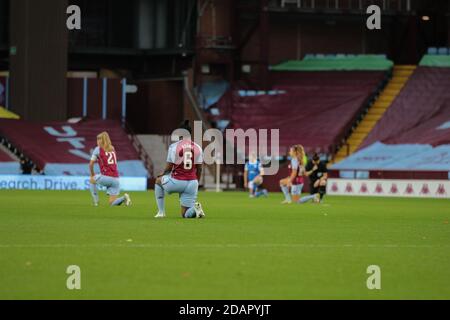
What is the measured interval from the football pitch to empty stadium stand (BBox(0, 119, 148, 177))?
30.2 metres

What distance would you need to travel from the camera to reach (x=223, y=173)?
6253cm

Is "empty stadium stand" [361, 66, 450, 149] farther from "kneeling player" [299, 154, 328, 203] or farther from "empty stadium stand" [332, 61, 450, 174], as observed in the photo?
"kneeling player" [299, 154, 328, 203]

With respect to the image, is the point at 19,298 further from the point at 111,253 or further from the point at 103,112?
the point at 103,112

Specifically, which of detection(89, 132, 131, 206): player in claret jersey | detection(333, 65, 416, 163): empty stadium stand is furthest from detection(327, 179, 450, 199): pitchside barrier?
detection(89, 132, 131, 206): player in claret jersey

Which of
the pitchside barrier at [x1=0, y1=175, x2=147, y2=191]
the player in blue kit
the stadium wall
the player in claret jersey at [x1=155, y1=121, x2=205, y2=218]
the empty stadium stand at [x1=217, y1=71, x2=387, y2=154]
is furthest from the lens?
the stadium wall

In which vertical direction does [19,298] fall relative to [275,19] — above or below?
below

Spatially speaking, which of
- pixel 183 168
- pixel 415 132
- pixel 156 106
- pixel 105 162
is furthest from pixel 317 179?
pixel 156 106

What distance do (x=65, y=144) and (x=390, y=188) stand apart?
17.8 metres

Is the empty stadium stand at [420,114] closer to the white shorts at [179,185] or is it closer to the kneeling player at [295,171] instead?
the kneeling player at [295,171]

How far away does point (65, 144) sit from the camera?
200 feet

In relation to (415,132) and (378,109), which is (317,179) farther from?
(378,109)

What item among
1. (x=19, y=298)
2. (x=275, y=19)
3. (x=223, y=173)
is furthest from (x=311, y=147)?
(x=19, y=298)

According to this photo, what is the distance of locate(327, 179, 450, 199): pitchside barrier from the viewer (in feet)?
165

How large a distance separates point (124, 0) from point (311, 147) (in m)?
16.4
